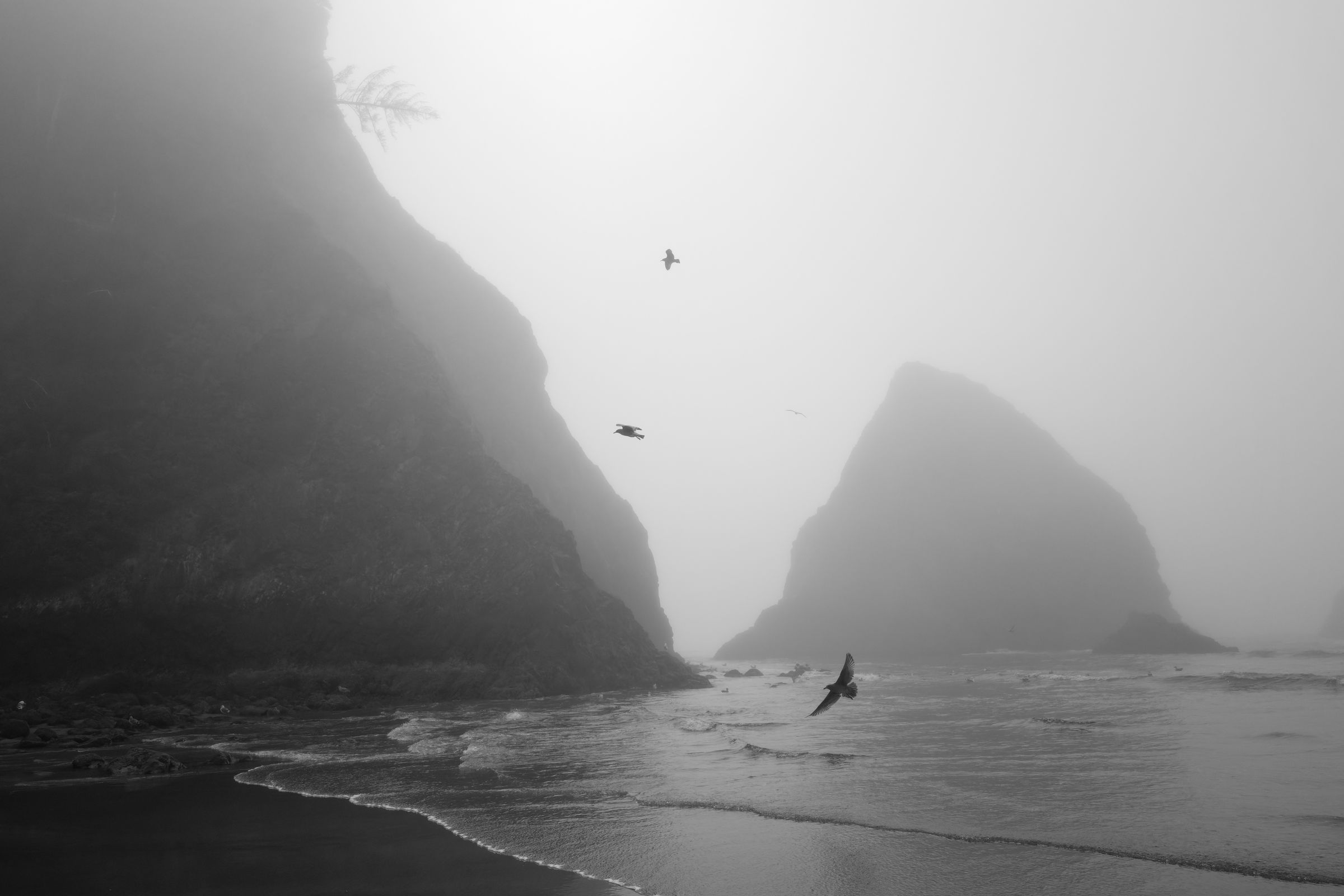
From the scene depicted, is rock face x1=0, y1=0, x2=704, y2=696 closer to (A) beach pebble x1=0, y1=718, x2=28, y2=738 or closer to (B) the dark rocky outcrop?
(A) beach pebble x1=0, y1=718, x2=28, y2=738

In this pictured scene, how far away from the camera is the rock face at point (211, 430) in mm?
30250

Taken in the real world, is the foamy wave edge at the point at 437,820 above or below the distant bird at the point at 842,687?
below

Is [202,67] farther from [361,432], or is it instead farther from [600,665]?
[600,665]

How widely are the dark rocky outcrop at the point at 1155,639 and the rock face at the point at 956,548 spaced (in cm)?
1857

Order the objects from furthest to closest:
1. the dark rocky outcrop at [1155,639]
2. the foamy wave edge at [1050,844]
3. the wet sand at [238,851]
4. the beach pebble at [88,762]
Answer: the dark rocky outcrop at [1155,639] < the beach pebble at [88,762] < the wet sand at [238,851] < the foamy wave edge at [1050,844]

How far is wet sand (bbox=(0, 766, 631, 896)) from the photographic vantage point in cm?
752

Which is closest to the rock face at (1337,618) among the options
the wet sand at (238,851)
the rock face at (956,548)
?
the rock face at (956,548)

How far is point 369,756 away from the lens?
16.1 metres

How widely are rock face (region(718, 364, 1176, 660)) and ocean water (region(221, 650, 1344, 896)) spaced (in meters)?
76.3

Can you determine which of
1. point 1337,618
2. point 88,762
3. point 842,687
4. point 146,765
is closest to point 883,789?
point 842,687

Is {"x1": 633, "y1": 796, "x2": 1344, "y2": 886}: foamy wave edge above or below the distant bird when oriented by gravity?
below

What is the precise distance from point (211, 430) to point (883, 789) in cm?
3294

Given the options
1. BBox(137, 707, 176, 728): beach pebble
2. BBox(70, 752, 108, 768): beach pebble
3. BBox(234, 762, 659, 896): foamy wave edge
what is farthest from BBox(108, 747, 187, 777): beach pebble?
BBox(137, 707, 176, 728): beach pebble

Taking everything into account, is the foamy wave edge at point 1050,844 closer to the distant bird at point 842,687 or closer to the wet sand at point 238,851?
the distant bird at point 842,687
